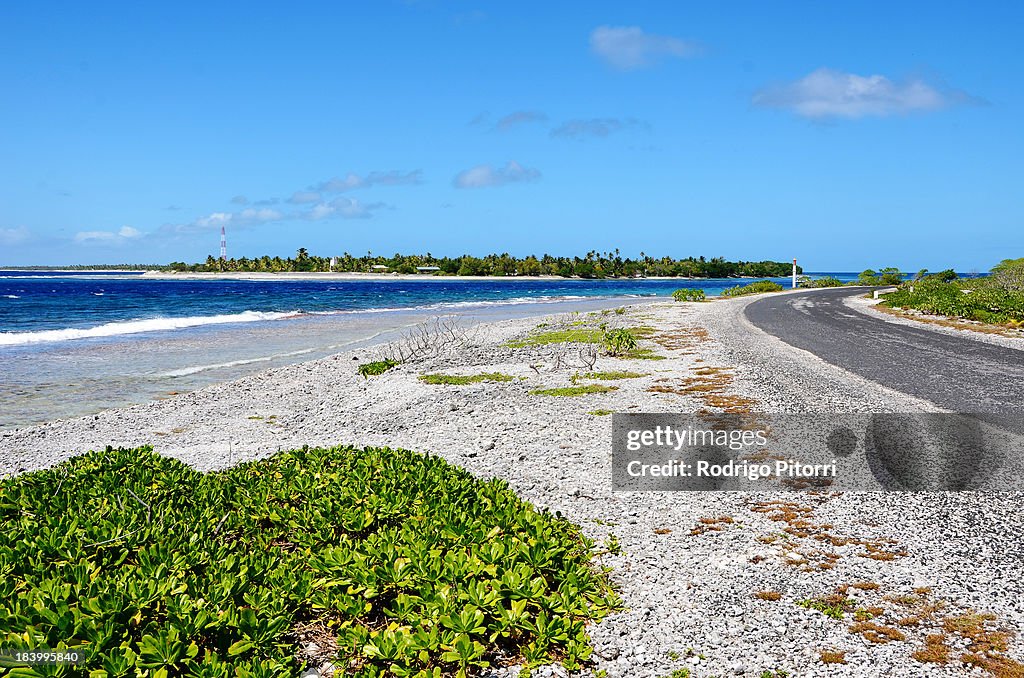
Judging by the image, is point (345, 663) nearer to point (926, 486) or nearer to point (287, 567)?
point (287, 567)

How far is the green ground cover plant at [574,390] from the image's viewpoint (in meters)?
13.8

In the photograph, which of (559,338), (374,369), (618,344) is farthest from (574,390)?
(559,338)

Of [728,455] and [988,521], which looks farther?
[728,455]

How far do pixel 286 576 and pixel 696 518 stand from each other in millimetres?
4085

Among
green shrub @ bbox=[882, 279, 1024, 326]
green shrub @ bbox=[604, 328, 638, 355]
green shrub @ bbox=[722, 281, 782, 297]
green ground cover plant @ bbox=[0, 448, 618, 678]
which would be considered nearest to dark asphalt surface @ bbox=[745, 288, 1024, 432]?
green shrub @ bbox=[882, 279, 1024, 326]

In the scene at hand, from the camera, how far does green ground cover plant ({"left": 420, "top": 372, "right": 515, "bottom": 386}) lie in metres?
15.9

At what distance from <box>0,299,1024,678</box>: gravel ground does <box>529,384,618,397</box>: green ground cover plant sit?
38 cm

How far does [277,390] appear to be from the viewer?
16.4 m

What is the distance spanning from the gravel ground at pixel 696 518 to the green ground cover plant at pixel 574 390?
0.38 meters

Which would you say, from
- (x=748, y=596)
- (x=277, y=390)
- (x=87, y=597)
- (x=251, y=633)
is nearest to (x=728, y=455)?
(x=748, y=596)

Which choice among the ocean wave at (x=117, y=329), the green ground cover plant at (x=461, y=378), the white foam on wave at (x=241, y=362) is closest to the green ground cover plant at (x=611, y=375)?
the green ground cover plant at (x=461, y=378)

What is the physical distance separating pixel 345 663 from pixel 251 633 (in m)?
0.66

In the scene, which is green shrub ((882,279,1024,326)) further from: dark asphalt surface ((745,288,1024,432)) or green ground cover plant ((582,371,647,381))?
green ground cover plant ((582,371,647,381))

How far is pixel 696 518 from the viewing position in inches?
263
